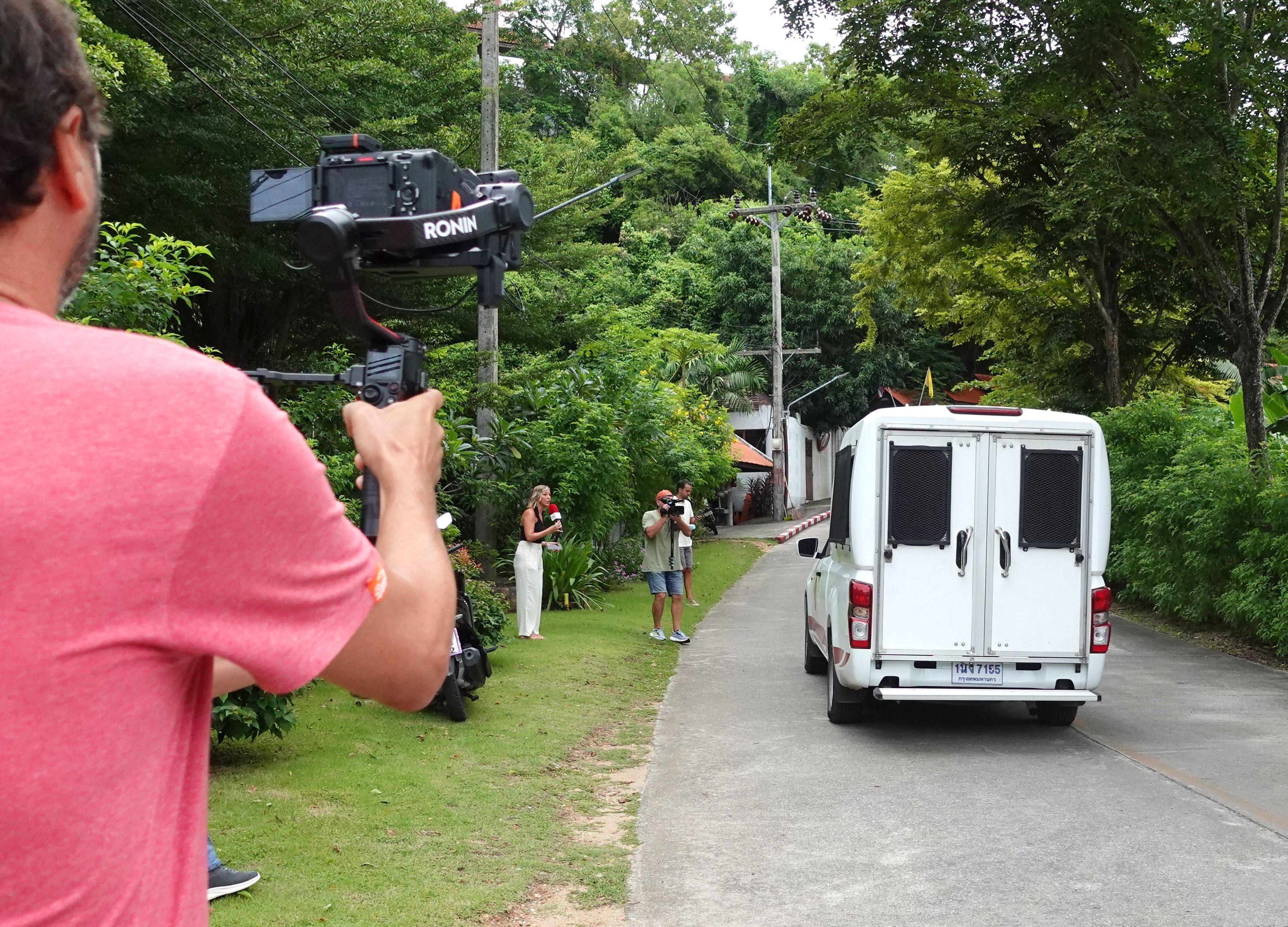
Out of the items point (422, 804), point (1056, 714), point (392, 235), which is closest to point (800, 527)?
point (1056, 714)

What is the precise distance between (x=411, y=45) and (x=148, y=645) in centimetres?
1555

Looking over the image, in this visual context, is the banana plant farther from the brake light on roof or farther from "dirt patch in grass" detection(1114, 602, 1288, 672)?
the brake light on roof

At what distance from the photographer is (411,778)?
7688mm

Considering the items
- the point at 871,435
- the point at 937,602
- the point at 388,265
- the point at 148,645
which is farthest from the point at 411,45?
the point at 148,645

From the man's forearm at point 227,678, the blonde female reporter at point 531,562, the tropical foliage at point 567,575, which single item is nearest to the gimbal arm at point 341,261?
the man's forearm at point 227,678

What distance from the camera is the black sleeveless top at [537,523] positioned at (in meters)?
13.9

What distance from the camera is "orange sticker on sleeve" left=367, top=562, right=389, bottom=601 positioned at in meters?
1.31

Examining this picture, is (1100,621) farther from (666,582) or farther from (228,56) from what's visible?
(228,56)

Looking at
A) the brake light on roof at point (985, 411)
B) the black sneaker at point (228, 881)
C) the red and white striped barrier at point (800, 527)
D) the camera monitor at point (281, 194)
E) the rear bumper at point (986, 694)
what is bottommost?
the red and white striped barrier at point (800, 527)

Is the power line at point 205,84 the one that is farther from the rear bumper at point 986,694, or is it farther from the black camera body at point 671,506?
the rear bumper at point 986,694

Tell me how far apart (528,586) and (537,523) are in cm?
73

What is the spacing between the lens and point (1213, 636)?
1562cm

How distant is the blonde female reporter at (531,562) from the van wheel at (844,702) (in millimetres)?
4499

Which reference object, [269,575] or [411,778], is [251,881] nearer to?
[411,778]
